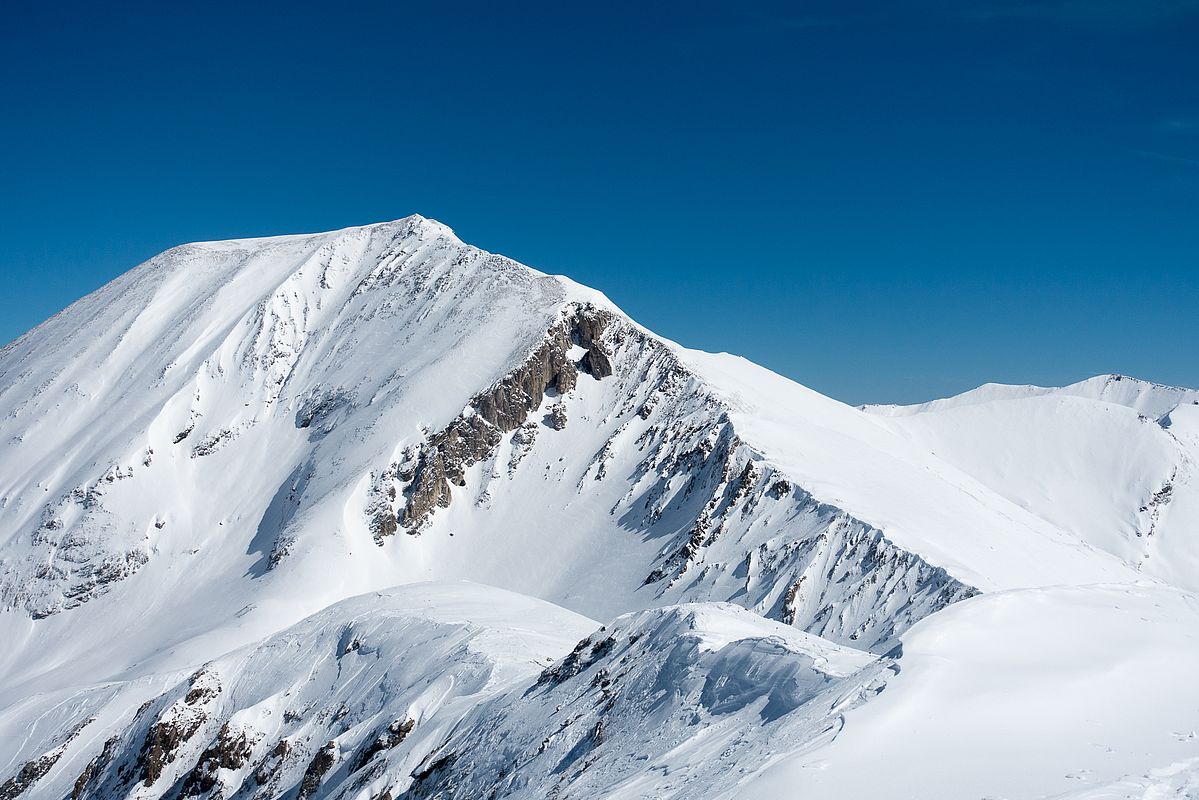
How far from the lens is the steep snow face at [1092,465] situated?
336 feet

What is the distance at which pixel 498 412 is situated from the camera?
83.2 m

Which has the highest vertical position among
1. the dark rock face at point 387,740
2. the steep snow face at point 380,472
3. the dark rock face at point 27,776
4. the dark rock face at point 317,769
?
the steep snow face at point 380,472

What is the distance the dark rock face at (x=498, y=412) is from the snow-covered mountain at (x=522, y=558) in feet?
0.97

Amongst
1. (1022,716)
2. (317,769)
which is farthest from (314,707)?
(1022,716)

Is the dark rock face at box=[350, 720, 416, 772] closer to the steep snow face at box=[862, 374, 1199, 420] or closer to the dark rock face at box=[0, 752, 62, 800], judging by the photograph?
the dark rock face at box=[0, 752, 62, 800]

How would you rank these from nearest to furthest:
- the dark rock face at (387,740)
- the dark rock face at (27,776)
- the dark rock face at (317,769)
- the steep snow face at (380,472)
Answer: the dark rock face at (387,740) → the dark rock face at (317,769) → the dark rock face at (27,776) → the steep snow face at (380,472)

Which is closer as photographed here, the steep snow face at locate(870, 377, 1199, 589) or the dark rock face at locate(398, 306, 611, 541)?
the dark rock face at locate(398, 306, 611, 541)

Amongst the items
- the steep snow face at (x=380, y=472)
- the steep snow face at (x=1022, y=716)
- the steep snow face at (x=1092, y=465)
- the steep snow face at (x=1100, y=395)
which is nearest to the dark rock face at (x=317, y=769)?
the steep snow face at (x=1022, y=716)

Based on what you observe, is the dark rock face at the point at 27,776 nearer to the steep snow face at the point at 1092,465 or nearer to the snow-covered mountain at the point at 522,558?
the snow-covered mountain at the point at 522,558

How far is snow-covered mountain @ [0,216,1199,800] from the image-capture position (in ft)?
50.2

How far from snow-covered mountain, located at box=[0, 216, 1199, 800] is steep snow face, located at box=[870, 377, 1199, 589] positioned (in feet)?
1.85

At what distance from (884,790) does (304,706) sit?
1147 inches

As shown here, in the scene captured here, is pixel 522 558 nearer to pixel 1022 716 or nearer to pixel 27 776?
pixel 27 776

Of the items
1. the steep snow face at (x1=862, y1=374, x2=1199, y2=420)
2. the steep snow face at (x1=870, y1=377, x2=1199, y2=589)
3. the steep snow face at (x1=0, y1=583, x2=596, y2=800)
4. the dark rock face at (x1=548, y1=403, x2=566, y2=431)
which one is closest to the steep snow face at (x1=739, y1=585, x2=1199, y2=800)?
the steep snow face at (x1=0, y1=583, x2=596, y2=800)
